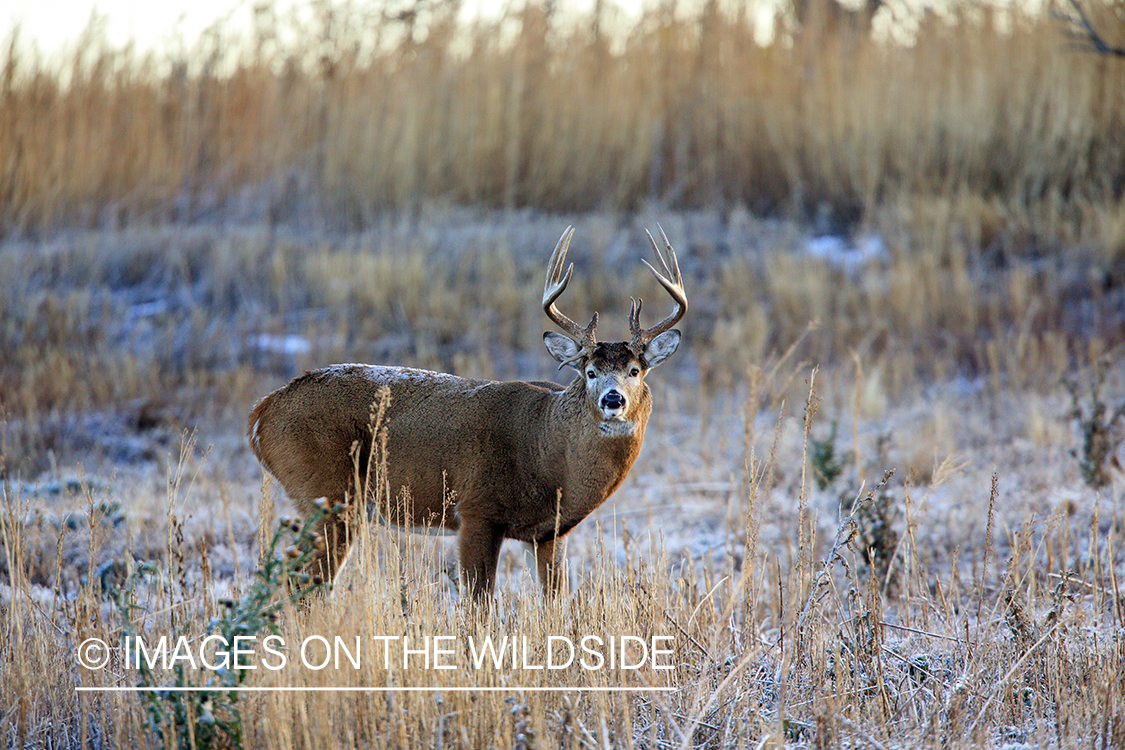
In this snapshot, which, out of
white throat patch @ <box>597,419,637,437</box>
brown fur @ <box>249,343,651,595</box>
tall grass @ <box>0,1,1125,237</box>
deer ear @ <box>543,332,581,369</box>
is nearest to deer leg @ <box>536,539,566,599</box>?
brown fur @ <box>249,343,651,595</box>

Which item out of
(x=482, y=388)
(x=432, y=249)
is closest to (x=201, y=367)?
(x=432, y=249)

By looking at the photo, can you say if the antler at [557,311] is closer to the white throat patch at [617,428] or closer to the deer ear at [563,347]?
the deer ear at [563,347]

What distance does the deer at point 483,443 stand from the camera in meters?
4.89

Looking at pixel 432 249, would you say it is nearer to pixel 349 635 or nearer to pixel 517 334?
pixel 517 334

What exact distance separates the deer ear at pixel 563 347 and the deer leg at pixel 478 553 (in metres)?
0.84

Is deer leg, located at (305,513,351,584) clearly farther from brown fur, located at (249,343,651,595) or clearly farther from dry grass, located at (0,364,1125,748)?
dry grass, located at (0,364,1125,748)

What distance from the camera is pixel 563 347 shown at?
17.1 ft

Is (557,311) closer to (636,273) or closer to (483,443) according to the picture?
(483,443)

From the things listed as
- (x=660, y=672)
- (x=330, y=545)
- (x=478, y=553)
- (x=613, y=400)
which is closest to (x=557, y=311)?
(x=613, y=400)

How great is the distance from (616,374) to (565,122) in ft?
30.4

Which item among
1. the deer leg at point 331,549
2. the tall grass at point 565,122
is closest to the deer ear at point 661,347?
the deer leg at point 331,549

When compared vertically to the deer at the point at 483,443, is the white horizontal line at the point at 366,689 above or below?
below

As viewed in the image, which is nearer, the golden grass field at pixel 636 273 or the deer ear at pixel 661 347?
the deer ear at pixel 661 347
